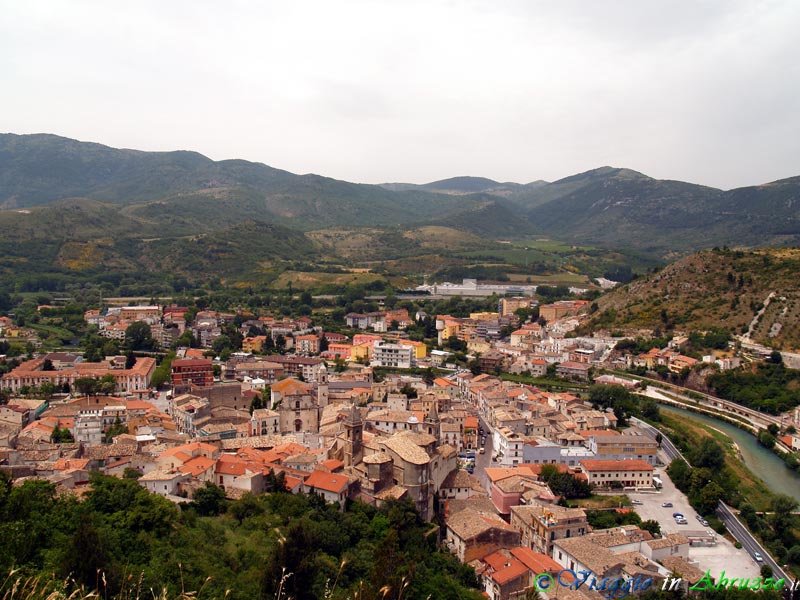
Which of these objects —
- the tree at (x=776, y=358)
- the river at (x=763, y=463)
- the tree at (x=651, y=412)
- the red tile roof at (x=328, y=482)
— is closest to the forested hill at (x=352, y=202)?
the tree at (x=776, y=358)

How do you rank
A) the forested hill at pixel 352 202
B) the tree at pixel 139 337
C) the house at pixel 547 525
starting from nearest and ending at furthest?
the house at pixel 547 525 → the tree at pixel 139 337 → the forested hill at pixel 352 202

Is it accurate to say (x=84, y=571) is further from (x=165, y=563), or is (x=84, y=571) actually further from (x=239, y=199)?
(x=239, y=199)

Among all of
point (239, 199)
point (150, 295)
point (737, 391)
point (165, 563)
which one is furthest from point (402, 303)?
point (239, 199)

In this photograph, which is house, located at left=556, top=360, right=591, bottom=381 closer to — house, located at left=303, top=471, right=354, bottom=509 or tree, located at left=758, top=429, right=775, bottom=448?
tree, located at left=758, top=429, right=775, bottom=448

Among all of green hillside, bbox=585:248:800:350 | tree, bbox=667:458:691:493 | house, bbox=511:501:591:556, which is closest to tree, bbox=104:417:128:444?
house, bbox=511:501:591:556

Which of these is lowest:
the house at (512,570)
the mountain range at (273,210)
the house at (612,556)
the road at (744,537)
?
the road at (744,537)

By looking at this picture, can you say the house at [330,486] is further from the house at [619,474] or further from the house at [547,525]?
the house at [619,474]

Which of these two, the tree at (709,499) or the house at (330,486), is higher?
the house at (330,486)
